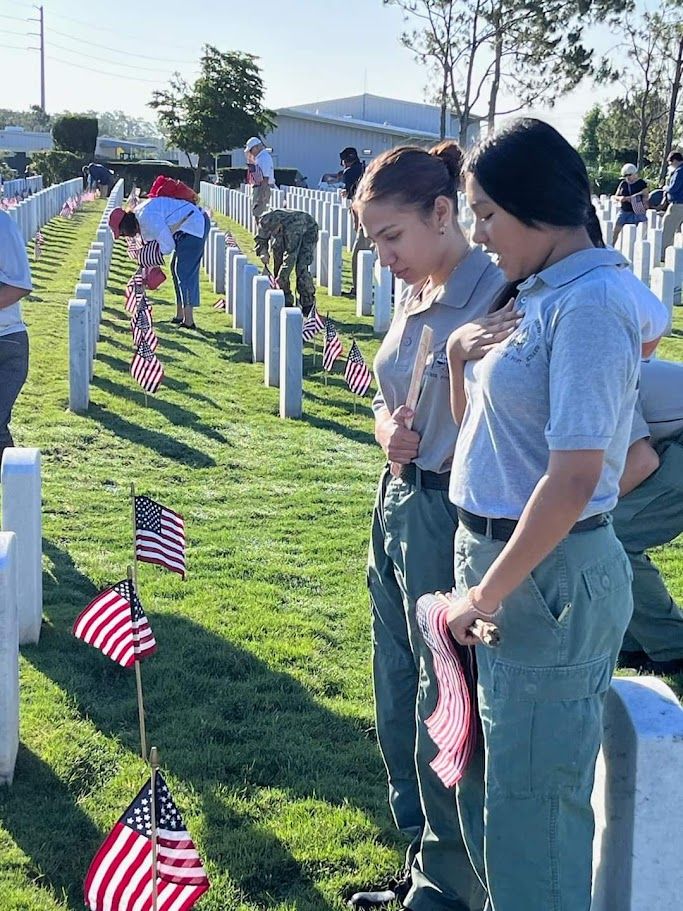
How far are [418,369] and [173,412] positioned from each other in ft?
25.1

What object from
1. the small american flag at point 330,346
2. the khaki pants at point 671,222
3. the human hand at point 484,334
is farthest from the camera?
the khaki pants at point 671,222

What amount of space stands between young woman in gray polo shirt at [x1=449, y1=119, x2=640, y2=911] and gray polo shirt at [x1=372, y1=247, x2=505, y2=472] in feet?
1.84

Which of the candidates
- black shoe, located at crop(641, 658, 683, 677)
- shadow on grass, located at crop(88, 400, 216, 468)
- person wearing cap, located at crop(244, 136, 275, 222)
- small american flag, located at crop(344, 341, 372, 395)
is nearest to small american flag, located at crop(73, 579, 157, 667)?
black shoe, located at crop(641, 658, 683, 677)

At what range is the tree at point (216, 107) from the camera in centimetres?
6025

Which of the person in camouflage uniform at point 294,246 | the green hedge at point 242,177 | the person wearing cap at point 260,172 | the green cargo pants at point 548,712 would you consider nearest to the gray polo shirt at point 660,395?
the green cargo pants at point 548,712

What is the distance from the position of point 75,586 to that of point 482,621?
4.23m

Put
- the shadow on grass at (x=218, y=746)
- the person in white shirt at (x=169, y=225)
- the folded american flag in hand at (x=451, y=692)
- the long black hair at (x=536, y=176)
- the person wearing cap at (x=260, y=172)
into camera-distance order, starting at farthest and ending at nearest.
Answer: the person wearing cap at (x=260, y=172) < the person in white shirt at (x=169, y=225) < the shadow on grass at (x=218, y=746) < the folded american flag in hand at (x=451, y=692) < the long black hair at (x=536, y=176)

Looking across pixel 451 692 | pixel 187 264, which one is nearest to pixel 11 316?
pixel 451 692

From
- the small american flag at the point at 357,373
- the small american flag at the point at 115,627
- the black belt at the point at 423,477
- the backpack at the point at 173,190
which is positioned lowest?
the small american flag at the point at 115,627

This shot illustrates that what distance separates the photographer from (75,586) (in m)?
6.28

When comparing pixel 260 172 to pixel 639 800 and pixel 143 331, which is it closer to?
pixel 143 331

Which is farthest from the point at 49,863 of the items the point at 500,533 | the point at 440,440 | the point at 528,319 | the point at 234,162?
the point at 234,162

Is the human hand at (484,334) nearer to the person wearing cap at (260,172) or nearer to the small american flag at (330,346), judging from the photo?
the small american flag at (330,346)

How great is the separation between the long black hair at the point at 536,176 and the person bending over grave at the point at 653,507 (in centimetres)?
160
